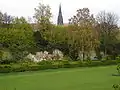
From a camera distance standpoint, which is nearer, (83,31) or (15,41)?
(15,41)

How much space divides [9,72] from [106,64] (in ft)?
47.6

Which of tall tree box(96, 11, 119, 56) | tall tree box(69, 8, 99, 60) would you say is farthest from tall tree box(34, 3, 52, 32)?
tall tree box(96, 11, 119, 56)

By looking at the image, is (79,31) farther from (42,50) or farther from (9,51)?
(9,51)

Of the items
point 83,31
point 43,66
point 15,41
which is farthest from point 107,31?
point 43,66

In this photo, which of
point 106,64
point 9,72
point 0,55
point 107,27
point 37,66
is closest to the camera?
point 9,72

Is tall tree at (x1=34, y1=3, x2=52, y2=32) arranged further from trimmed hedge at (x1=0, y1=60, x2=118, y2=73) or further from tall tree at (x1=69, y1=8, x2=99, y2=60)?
trimmed hedge at (x1=0, y1=60, x2=118, y2=73)

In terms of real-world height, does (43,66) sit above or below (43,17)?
below

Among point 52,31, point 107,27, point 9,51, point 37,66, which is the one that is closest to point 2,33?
point 9,51

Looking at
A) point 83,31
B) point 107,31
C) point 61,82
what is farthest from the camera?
point 107,31

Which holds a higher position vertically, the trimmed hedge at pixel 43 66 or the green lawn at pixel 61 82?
the trimmed hedge at pixel 43 66

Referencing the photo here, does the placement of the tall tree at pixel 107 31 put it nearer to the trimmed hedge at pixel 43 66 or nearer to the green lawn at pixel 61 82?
the trimmed hedge at pixel 43 66

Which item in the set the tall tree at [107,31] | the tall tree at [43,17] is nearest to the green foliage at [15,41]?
the tall tree at [43,17]

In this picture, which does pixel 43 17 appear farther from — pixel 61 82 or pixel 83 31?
pixel 61 82

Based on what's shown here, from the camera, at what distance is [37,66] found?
2842 cm
